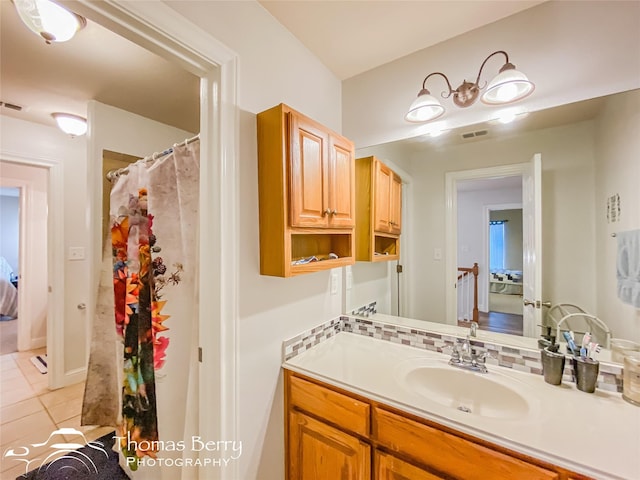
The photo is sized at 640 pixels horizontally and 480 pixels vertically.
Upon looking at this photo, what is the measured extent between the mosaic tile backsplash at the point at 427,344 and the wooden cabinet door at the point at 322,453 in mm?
324

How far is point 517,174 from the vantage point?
132 cm

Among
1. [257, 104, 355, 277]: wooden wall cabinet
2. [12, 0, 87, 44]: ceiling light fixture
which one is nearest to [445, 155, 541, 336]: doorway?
[257, 104, 355, 277]: wooden wall cabinet

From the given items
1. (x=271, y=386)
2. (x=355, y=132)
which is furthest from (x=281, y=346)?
(x=355, y=132)

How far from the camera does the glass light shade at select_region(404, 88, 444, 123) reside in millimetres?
1345

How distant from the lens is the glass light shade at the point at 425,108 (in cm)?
134

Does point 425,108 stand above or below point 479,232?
above

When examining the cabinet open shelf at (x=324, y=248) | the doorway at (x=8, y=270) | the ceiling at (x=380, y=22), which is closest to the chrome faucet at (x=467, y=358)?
the cabinet open shelf at (x=324, y=248)

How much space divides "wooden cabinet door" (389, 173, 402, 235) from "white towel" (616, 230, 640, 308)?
3.01ft

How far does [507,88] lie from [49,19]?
2046mm

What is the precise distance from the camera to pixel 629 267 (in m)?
1.04

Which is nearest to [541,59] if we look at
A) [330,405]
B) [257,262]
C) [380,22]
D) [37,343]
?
[380,22]

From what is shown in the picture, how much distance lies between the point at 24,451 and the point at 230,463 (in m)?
1.74

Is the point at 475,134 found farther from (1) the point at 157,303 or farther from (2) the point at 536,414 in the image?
(1) the point at 157,303

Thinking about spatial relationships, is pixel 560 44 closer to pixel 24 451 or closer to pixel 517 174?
pixel 517 174
